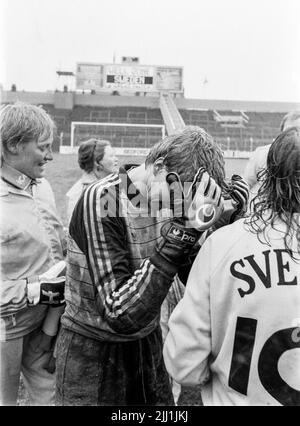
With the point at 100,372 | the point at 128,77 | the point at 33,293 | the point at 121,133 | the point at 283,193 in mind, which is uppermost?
the point at 128,77

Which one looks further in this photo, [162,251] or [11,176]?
[11,176]

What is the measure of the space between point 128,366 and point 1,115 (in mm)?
1079

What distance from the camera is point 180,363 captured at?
1168 millimetres

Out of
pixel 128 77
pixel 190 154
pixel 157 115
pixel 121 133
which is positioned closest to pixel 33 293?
pixel 190 154

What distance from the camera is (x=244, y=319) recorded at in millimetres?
1101

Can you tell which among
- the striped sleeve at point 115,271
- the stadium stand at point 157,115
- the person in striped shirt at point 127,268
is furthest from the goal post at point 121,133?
the striped sleeve at point 115,271

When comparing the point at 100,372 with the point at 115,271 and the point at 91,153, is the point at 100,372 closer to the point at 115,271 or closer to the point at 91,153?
the point at 115,271

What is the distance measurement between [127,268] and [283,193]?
494 mm

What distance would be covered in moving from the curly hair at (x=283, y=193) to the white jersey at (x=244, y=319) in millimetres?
23

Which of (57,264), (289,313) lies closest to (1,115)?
(57,264)

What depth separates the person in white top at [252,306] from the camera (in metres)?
1.09

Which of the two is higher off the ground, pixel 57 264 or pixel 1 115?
pixel 1 115

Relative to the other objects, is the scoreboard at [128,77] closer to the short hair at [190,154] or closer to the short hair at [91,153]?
the short hair at [91,153]
